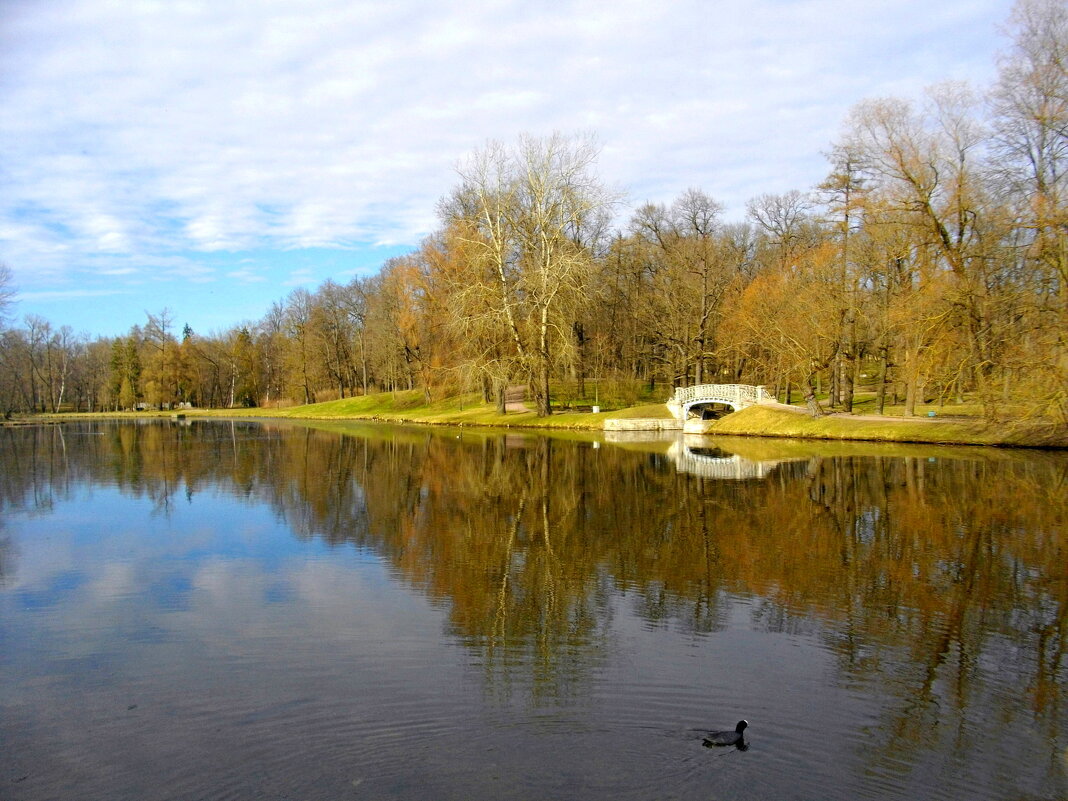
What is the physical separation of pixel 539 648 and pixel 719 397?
36.5 m

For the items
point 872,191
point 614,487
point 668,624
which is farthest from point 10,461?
point 872,191

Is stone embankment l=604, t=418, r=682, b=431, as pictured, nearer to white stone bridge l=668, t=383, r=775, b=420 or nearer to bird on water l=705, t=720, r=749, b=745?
white stone bridge l=668, t=383, r=775, b=420

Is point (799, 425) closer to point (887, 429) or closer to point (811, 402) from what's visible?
point (811, 402)

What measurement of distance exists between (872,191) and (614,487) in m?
20.3

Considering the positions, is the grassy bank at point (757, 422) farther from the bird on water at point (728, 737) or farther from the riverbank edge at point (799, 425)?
the bird on water at point (728, 737)

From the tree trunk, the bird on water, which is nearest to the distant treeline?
the tree trunk

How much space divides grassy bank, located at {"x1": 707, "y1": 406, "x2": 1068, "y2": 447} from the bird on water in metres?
25.0

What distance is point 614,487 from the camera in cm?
2122

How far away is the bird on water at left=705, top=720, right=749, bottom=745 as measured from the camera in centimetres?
634

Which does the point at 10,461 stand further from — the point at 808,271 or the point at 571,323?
the point at 808,271

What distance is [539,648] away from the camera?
8.60 m

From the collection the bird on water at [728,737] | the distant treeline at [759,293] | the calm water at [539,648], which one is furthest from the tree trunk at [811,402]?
the bird on water at [728,737]

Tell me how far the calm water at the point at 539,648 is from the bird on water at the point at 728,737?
168 mm

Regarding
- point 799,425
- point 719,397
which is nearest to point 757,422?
point 799,425
